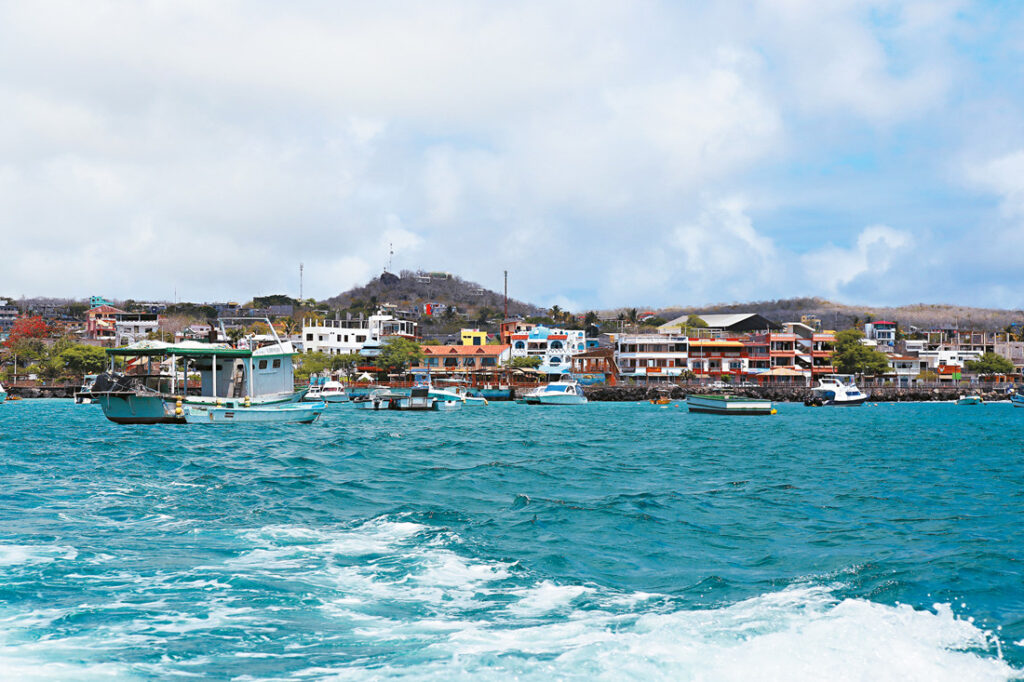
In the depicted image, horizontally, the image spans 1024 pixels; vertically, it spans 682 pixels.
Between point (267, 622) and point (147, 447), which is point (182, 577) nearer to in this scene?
point (267, 622)

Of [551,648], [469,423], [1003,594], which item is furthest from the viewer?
[469,423]

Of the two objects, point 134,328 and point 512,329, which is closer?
point 512,329

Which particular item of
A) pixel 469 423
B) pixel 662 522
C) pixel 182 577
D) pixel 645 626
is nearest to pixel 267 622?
pixel 182 577

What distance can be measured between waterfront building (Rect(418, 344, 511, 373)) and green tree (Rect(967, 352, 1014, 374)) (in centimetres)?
5939

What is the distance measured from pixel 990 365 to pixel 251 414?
316 feet

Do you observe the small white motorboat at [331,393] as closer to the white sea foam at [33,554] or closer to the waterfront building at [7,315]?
the white sea foam at [33,554]

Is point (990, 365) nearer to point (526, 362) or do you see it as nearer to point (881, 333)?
point (881, 333)

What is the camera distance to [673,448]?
2600cm

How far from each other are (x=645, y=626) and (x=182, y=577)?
4.76 metres

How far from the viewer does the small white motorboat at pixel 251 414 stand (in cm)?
3244

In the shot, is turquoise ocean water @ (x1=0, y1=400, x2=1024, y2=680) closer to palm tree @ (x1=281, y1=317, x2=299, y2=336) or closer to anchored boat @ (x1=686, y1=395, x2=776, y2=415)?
anchored boat @ (x1=686, y1=395, x2=776, y2=415)

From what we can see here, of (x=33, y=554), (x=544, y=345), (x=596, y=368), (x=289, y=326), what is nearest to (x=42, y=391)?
(x=289, y=326)

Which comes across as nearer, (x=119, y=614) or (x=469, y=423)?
(x=119, y=614)

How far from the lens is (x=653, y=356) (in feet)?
297
